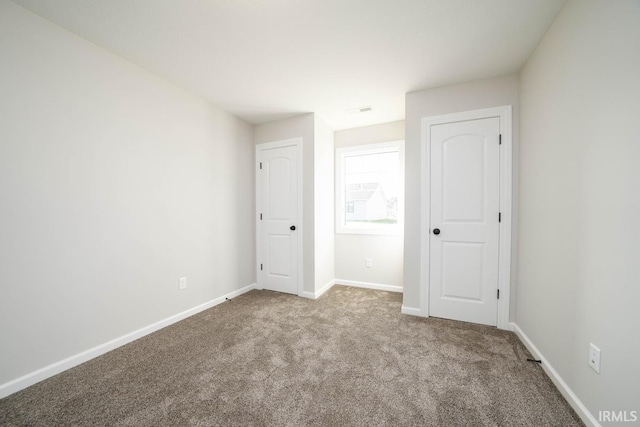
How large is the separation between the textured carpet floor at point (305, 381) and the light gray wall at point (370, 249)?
1133mm

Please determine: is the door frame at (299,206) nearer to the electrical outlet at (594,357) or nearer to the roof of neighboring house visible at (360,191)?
the roof of neighboring house visible at (360,191)

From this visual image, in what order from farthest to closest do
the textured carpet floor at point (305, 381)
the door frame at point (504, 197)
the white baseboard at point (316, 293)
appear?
the white baseboard at point (316, 293), the door frame at point (504, 197), the textured carpet floor at point (305, 381)

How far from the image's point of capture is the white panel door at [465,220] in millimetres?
2408

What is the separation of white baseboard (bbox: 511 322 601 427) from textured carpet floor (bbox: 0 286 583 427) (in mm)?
44

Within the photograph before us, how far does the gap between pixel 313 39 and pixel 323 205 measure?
2.09m

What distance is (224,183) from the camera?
3.21 meters

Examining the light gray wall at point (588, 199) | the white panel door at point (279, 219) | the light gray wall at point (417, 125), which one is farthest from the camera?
the white panel door at point (279, 219)

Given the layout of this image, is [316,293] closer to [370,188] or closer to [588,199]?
[370,188]

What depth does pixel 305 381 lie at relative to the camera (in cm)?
164

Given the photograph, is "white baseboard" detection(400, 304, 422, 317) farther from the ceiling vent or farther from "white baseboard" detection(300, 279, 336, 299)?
the ceiling vent

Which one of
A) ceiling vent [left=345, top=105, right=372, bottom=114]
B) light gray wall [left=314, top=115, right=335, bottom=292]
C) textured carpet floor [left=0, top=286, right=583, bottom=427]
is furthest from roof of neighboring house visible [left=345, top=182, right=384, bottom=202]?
textured carpet floor [left=0, top=286, right=583, bottom=427]

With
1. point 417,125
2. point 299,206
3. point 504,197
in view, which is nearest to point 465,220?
point 504,197

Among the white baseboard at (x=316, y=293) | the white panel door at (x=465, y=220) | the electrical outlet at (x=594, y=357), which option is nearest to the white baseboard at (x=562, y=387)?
the electrical outlet at (x=594, y=357)

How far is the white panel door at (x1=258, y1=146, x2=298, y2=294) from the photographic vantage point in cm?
341
